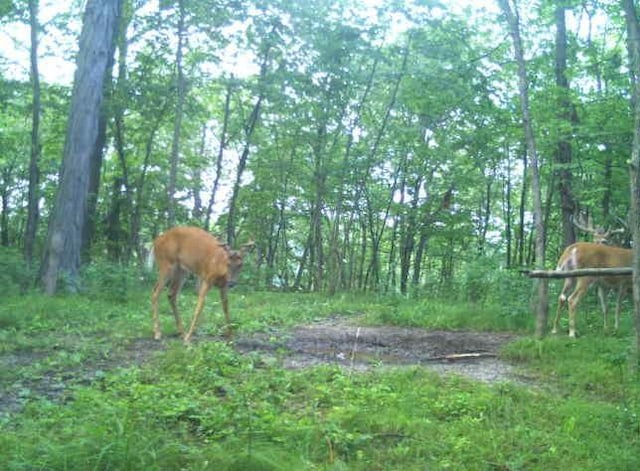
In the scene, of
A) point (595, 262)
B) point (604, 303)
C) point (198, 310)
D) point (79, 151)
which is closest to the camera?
point (198, 310)

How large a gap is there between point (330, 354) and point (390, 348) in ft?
3.32

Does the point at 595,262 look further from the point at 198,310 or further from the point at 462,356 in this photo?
the point at 198,310

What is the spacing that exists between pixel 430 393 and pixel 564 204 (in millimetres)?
9256

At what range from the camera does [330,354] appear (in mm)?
7352

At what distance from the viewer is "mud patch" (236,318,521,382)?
6801 millimetres

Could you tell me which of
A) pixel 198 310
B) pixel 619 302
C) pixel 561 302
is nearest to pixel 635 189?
pixel 561 302

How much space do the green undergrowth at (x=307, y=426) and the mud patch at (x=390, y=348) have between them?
3.24ft

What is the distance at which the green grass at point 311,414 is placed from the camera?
3555mm

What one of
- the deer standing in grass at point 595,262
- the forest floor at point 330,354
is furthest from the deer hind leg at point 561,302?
the forest floor at point 330,354

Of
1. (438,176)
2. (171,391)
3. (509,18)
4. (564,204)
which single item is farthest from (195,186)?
(171,391)

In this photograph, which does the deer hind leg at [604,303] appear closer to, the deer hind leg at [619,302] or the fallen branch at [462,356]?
the deer hind leg at [619,302]

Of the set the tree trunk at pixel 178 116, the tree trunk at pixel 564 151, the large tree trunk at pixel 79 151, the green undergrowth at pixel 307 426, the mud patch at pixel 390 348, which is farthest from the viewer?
the tree trunk at pixel 178 116

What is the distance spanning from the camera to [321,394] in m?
5.14

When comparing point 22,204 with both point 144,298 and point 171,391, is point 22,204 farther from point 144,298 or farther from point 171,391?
point 171,391
